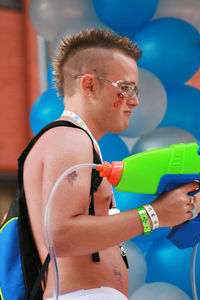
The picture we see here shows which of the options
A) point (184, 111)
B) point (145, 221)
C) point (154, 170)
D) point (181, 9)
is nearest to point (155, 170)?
point (154, 170)

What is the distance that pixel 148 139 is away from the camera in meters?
1.97

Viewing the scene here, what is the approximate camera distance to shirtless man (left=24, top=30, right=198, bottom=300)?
890 millimetres

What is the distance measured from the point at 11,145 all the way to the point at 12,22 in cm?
127

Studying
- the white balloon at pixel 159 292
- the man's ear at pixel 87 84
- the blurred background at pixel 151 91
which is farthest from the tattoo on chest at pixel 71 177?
the white balloon at pixel 159 292

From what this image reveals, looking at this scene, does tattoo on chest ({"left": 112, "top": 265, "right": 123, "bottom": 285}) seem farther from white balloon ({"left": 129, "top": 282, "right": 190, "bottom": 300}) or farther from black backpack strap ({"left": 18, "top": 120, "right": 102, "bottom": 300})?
white balloon ({"left": 129, "top": 282, "right": 190, "bottom": 300})

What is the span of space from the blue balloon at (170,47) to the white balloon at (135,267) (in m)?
0.78

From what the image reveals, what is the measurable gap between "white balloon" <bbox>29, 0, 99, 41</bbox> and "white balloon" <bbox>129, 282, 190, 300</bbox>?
4.10ft

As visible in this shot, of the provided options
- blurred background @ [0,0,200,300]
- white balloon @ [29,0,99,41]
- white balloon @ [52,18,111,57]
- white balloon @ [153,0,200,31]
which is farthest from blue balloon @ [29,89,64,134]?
white balloon @ [153,0,200,31]

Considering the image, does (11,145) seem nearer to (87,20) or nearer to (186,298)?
(87,20)

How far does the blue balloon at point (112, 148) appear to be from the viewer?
195 centimetres

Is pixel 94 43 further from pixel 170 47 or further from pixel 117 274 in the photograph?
pixel 170 47

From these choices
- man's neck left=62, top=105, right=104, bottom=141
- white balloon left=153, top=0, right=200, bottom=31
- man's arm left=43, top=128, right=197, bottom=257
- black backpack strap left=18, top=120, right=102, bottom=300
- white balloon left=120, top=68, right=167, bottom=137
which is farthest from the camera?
white balloon left=153, top=0, right=200, bottom=31

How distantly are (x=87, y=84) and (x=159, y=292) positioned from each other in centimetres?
108

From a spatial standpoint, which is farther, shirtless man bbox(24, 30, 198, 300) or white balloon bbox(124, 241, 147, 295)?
white balloon bbox(124, 241, 147, 295)
